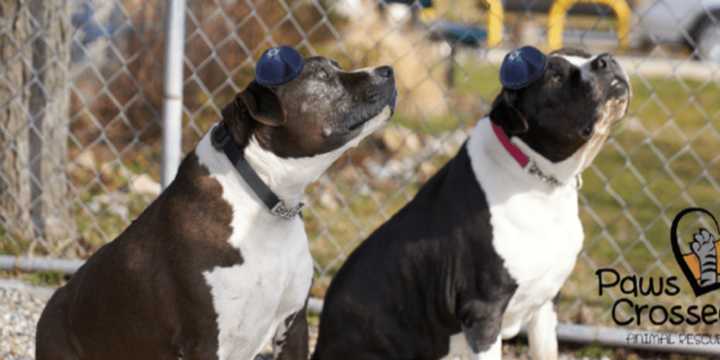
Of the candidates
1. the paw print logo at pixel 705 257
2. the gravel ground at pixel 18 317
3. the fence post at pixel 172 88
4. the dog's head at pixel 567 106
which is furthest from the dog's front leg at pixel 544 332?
the gravel ground at pixel 18 317

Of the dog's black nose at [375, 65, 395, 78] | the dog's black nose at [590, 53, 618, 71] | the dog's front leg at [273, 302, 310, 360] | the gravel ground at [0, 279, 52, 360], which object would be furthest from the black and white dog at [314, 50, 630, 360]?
the gravel ground at [0, 279, 52, 360]

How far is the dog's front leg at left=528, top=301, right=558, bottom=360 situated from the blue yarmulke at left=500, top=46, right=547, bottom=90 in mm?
780

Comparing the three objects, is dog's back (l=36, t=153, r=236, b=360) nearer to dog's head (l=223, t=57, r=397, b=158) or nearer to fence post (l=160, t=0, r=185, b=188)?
dog's head (l=223, t=57, r=397, b=158)

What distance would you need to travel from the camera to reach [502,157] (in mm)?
3363

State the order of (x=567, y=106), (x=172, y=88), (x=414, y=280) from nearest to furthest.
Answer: (x=567, y=106) < (x=414, y=280) < (x=172, y=88)

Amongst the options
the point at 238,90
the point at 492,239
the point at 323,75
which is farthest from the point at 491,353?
the point at 238,90

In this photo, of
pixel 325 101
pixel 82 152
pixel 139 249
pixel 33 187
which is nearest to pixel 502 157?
pixel 325 101

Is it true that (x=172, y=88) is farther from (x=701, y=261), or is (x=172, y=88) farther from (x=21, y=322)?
(x=701, y=261)

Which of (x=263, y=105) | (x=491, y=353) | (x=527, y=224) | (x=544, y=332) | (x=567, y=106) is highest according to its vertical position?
(x=263, y=105)

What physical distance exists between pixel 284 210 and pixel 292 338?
1.41 ft

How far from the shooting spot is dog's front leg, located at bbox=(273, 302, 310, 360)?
3.35 m

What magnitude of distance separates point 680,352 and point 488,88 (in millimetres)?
7109

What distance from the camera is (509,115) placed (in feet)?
10.7

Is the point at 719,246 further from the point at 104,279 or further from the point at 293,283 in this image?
the point at 104,279
